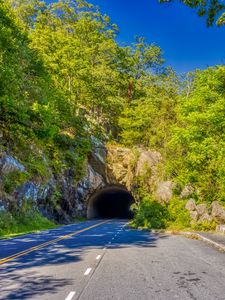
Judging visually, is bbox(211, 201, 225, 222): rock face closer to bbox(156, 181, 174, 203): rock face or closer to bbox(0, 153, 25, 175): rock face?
bbox(156, 181, 174, 203): rock face

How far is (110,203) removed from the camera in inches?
3066

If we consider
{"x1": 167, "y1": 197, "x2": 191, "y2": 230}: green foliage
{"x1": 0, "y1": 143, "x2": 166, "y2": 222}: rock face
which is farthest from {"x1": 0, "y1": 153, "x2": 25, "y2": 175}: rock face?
{"x1": 167, "y1": 197, "x2": 191, "y2": 230}: green foliage

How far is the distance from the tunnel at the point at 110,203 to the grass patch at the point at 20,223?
24.4 meters

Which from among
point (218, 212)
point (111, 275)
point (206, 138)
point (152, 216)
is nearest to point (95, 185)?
point (152, 216)

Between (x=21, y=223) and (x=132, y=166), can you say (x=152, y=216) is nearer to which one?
(x=21, y=223)

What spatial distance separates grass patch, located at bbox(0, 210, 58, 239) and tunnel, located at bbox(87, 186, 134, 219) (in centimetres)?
2436

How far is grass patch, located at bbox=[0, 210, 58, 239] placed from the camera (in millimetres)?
27703

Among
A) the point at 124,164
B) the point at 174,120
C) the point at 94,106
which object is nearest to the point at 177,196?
the point at 174,120

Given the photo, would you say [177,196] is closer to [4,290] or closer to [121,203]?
[4,290]

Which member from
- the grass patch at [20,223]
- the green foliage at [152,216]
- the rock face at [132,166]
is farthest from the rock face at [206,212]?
the rock face at [132,166]

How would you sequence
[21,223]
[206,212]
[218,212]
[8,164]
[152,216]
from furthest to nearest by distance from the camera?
[8,164] → [152,216] → [21,223] → [206,212] → [218,212]

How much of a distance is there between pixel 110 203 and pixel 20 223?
46980 mm

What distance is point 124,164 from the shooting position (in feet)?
191

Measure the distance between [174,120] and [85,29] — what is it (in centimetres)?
3189
